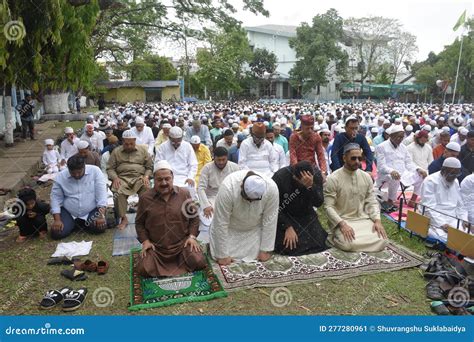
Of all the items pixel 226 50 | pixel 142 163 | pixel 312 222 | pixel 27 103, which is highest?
pixel 226 50

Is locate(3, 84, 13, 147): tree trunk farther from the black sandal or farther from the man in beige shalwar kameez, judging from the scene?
the black sandal

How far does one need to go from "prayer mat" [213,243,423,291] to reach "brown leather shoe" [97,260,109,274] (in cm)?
115

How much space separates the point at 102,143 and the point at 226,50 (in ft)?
83.6

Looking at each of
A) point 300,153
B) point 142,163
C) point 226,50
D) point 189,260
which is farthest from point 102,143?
point 226,50

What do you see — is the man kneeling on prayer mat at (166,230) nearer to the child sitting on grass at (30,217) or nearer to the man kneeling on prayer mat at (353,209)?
the man kneeling on prayer mat at (353,209)

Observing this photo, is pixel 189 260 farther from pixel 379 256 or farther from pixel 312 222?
pixel 379 256

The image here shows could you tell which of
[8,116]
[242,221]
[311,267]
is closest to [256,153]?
[242,221]

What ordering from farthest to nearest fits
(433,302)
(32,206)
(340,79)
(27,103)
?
(340,79)
(27,103)
(32,206)
(433,302)

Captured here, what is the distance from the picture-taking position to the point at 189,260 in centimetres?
385

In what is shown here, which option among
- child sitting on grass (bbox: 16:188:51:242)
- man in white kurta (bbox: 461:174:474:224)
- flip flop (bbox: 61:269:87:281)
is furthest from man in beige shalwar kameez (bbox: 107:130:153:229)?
man in white kurta (bbox: 461:174:474:224)

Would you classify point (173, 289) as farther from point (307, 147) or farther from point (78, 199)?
point (307, 147)

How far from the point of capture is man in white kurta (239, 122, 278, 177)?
6008 mm

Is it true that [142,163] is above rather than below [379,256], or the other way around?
above

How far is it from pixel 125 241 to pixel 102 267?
0.85 metres
